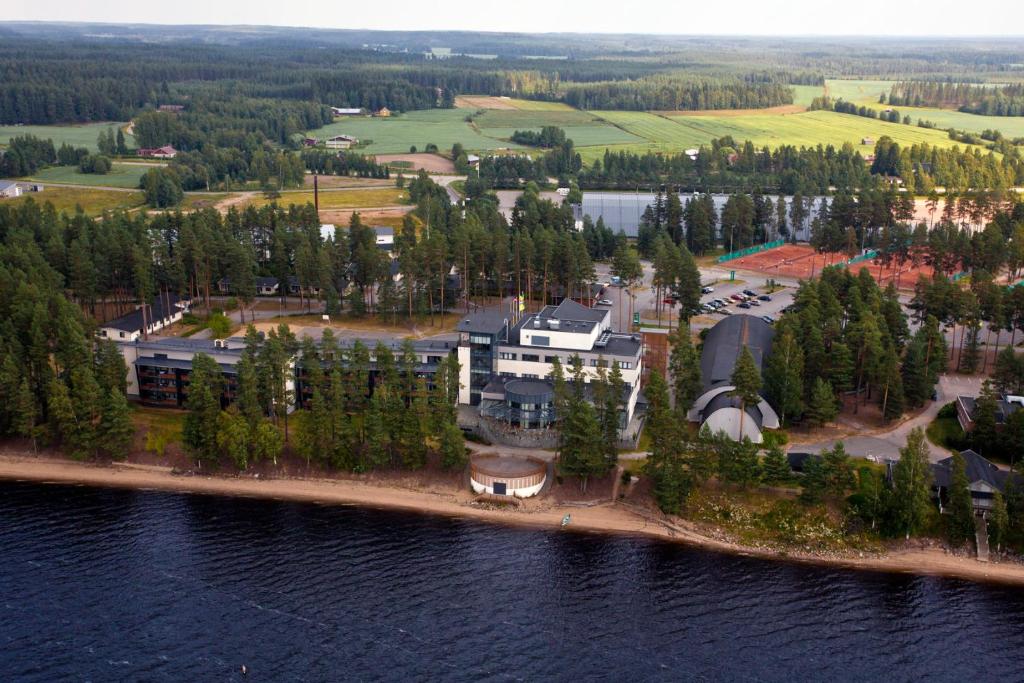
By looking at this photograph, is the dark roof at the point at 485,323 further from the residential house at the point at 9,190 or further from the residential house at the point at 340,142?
the residential house at the point at 340,142

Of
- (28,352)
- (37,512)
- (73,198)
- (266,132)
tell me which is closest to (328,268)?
(28,352)

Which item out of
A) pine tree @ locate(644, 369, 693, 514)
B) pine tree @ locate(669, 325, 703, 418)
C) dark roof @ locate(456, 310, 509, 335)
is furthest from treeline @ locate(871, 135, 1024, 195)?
pine tree @ locate(644, 369, 693, 514)

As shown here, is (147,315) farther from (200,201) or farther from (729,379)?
(200,201)

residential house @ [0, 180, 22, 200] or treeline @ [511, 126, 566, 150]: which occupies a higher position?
treeline @ [511, 126, 566, 150]

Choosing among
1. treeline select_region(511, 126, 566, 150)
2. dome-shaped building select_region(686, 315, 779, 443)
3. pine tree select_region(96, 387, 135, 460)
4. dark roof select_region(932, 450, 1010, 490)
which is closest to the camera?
dark roof select_region(932, 450, 1010, 490)

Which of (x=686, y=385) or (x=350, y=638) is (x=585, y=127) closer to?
(x=686, y=385)

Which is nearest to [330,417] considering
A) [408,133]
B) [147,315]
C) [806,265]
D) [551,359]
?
[551,359]

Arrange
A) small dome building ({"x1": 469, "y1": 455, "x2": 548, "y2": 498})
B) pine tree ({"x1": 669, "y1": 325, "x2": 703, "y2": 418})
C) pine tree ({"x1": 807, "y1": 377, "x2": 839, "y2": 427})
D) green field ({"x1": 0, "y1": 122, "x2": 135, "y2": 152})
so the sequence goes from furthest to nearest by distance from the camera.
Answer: green field ({"x1": 0, "y1": 122, "x2": 135, "y2": 152}) < pine tree ({"x1": 669, "y1": 325, "x2": 703, "y2": 418}) < pine tree ({"x1": 807, "y1": 377, "x2": 839, "y2": 427}) < small dome building ({"x1": 469, "y1": 455, "x2": 548, "y2": 498})

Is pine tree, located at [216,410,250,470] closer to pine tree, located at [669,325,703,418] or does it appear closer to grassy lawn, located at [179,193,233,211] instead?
pine tree, located at [669,325,703,418]
